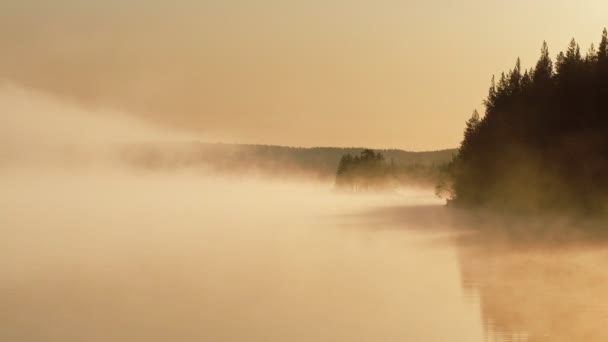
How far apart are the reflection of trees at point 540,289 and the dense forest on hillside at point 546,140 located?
22.3 meters

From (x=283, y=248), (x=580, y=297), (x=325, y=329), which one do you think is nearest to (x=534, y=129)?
(x=283, y=248)

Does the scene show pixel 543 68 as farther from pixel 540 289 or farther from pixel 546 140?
pixel 540 289

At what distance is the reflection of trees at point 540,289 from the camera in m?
18.6

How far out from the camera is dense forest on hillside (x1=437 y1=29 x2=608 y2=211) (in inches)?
2517

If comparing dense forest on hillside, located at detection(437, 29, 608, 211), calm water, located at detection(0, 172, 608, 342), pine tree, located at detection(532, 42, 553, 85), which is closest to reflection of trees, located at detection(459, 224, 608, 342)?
calm water, located at detection(0, 172, 608, 342)

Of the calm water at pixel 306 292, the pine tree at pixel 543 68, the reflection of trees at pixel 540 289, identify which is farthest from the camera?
the pine tree at pixel 543 68

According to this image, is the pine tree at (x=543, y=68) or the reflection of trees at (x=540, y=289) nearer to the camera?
the reflection of trees at (x=540, y=289)

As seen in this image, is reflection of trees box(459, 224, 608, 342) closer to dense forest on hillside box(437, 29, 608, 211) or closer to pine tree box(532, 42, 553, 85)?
dense forest on hillside box(437, 29, 608, 211)

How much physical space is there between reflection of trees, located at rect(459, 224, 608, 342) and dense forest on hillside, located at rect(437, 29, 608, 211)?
73.3 feet

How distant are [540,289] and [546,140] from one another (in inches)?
1896

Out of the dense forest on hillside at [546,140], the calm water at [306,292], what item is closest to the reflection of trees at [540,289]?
the calm water at [306,292]

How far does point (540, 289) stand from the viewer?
25344mm

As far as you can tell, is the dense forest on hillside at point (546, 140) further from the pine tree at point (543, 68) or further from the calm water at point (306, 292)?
the calm water at point (306, 292)

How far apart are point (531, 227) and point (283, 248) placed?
20.4 meters
